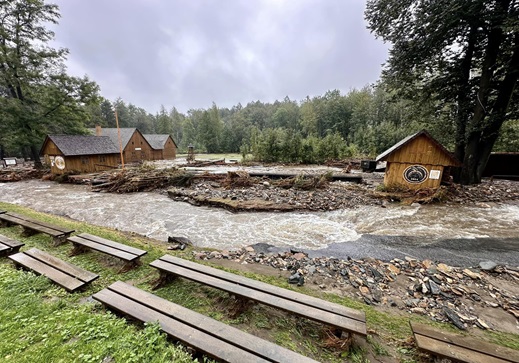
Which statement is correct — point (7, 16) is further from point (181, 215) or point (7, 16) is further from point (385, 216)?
point (385, 216)

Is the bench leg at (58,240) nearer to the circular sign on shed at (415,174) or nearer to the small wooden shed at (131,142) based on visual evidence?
the circular sign on shed at (415,174)

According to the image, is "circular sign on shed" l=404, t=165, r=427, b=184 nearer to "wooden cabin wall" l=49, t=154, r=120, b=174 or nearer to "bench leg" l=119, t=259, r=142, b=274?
"bench leg" l=119, t=259, r=142, b=274

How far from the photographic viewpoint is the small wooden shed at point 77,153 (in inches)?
703

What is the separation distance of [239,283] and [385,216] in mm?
7531

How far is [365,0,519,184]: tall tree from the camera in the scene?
9.76 metres

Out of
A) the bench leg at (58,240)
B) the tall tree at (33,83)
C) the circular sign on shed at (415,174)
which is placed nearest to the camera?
the bench leg at (58,240)

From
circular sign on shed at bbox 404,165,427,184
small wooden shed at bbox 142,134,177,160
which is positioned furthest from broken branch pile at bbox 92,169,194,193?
small wooden shed at bbox 142,134,177,160

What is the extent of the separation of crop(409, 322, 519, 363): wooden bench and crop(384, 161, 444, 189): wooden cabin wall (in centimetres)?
948

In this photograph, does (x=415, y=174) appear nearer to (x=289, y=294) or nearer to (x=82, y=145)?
(x=289, y=294)

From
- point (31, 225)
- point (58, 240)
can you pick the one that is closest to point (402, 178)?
point (58, 240)

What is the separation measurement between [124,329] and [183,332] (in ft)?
2.47

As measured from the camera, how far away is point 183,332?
216 cm

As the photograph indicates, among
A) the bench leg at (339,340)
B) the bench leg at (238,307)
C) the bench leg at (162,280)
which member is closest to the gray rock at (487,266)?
the bench leg at (339,340)

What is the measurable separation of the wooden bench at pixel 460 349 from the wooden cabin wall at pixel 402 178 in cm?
948
